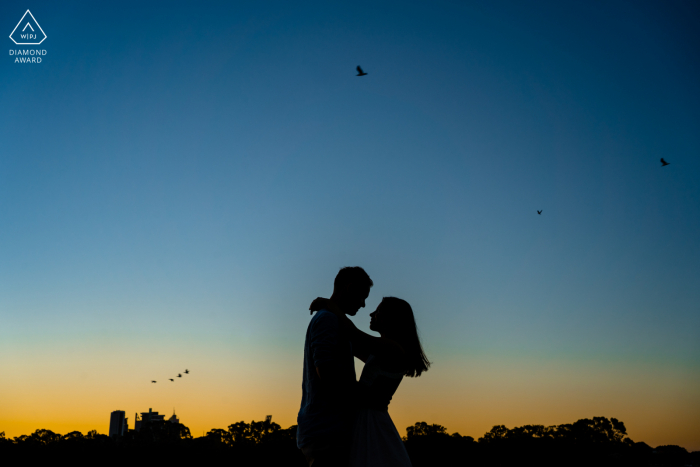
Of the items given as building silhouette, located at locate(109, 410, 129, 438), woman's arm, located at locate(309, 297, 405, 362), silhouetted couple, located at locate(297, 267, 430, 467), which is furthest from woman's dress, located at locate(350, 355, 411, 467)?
building silhouette, located at locate(109, 410, 129, 438)

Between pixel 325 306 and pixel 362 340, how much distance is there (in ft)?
1.41

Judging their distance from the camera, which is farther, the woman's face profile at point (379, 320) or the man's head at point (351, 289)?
the woman's face profile at point (379, 320)

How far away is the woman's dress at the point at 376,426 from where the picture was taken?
3.97 meters

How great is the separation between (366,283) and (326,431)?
50.1 inches

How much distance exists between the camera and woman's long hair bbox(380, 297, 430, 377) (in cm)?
464

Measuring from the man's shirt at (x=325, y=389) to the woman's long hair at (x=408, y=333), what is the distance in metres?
0.82

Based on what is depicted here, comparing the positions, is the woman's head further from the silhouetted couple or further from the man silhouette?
the man silhouette

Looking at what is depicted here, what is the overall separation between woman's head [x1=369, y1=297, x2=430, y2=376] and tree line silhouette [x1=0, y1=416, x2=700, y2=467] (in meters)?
59.6

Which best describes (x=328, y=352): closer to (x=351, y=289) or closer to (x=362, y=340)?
(x=362, y=340)

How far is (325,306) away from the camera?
4184mm

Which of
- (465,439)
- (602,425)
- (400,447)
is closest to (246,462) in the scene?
(465,439)

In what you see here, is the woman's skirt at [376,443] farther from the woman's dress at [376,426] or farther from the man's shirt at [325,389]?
the man's shirt at [325,389]

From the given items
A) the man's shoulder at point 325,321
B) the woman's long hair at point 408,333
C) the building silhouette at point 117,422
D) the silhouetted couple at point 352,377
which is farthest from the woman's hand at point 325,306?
the building silhouette at point 117,422

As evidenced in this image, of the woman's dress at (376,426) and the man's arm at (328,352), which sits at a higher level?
the man's arm at (328,352)
